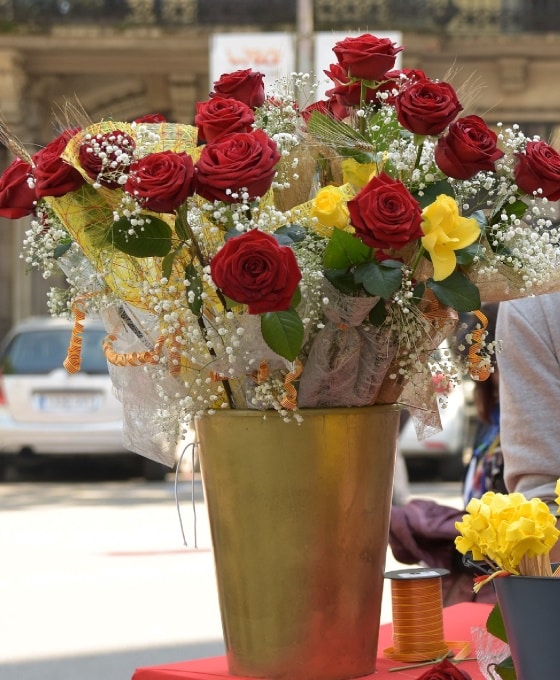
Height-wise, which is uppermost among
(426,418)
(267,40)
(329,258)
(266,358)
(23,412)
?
(329,258)

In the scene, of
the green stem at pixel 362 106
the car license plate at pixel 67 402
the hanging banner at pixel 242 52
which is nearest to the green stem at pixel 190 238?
the green stem at pixel 362 106

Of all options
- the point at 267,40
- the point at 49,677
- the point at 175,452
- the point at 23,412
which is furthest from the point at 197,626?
the point at 267,40

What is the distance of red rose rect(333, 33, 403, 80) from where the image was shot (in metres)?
2.13

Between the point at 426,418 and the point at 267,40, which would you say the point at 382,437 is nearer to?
the point at 426,418

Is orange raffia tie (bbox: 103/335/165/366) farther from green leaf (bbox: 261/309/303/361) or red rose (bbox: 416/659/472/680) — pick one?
red rose (bbox: 416/659/472/680)

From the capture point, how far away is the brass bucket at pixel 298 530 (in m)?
2.05

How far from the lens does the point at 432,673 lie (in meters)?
1.88

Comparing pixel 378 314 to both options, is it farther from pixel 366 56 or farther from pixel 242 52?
pixel 242 52

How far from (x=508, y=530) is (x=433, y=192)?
0.57 metres

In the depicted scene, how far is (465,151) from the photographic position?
77.6 inches

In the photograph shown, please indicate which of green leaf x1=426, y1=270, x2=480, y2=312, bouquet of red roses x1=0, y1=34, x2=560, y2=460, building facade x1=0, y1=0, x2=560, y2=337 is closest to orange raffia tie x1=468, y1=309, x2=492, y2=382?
bouquet of red roses x1=0, y1=34, x2=560, y2=460

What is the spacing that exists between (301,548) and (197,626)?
429 cm

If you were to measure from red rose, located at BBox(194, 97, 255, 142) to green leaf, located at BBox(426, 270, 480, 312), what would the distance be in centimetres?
36

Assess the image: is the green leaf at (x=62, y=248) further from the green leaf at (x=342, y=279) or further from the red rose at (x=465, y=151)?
the red rose at (x=465, y=151)
